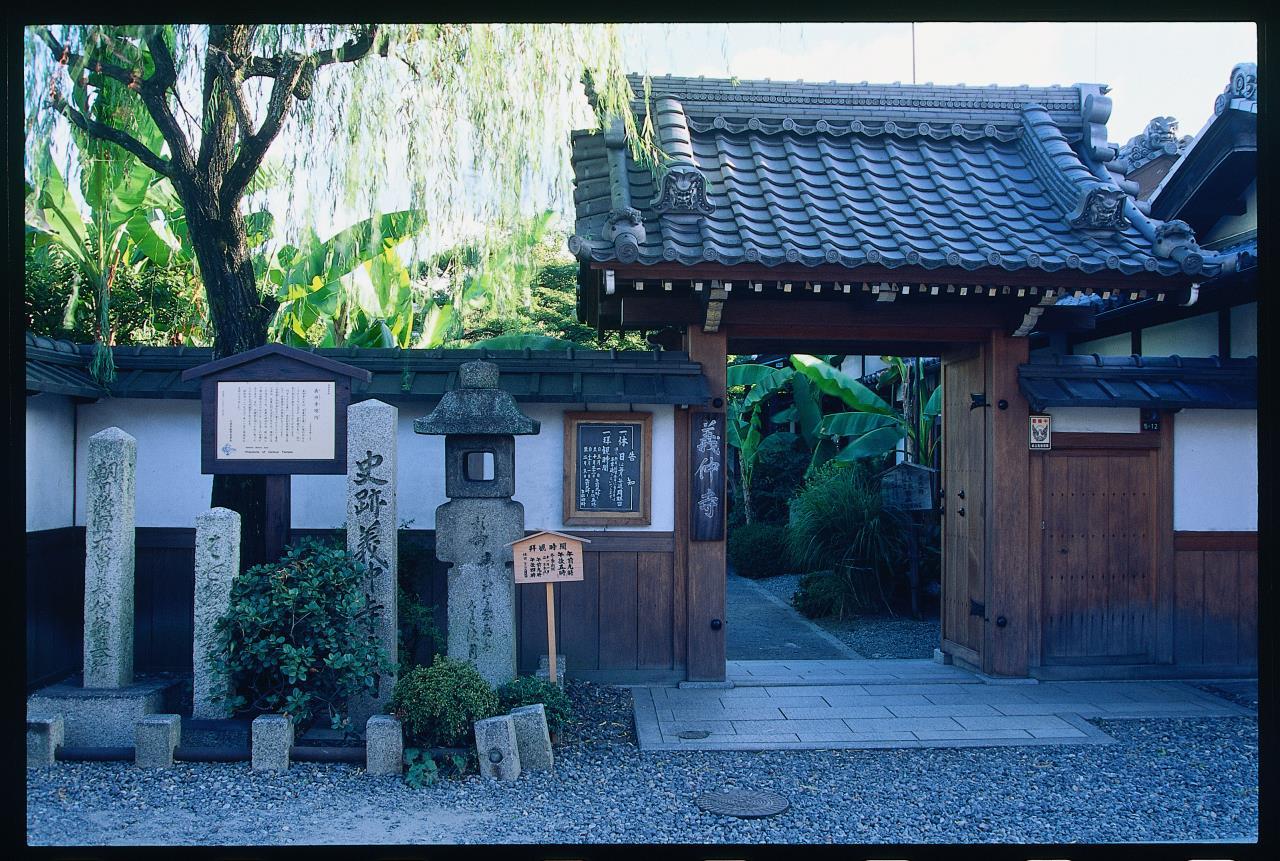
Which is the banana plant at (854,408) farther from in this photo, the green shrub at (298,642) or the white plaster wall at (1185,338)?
the green shrub at (298,642)

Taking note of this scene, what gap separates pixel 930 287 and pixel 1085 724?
3.49 m

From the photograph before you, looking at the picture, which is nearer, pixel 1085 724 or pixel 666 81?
pixel 1085 724

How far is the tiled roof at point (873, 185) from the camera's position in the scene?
743 centimetres

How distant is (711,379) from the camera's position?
26.3ft

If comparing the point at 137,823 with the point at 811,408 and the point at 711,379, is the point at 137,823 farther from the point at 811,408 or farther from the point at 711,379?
the point at 811,408

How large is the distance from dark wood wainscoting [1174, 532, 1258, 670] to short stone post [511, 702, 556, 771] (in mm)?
5922

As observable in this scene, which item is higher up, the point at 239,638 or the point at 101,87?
the point at 101,87

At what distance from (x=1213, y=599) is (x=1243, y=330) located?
2538 mm

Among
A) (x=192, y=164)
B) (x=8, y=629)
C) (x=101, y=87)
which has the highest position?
(x=101, y=87)

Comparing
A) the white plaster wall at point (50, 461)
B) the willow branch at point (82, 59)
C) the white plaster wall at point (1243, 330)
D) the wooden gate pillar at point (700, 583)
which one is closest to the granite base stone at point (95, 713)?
the white plaster wall at point (50, 461)

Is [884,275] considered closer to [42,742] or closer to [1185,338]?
[1185,338]

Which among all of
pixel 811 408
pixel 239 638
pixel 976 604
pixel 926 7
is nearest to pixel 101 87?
pixel 239 638

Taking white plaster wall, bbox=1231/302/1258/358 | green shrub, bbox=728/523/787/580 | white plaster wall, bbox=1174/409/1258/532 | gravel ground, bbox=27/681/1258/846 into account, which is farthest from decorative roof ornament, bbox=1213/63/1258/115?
green shrub, bbox=728/523/787/580

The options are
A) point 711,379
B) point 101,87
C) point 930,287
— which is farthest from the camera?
point 711,379
